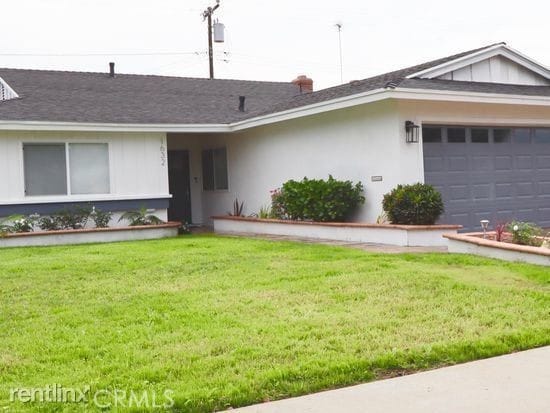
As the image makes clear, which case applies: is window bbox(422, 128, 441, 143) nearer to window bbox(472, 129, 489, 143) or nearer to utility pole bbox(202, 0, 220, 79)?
window bbox(472, 129, 489, 143)

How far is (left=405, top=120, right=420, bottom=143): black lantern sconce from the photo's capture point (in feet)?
41.3

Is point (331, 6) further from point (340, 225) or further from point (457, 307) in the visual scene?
point (457, 307)

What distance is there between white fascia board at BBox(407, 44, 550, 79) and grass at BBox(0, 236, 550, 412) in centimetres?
507

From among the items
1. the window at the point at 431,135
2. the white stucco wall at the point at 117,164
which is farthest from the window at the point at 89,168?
the window at the point at 431,135

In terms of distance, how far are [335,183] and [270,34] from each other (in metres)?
24.7

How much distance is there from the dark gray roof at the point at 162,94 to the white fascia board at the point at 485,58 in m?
0.17

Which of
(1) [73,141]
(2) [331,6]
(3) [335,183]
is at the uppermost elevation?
(2) [331,6]

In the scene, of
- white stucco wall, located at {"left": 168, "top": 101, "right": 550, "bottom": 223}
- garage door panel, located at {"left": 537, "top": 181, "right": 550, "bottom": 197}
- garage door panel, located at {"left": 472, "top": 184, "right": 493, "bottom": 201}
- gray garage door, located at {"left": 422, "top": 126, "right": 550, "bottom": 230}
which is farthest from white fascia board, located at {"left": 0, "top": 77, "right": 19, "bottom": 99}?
garage door panel, located at {"left": 537, "top": 181, "right": 550, "bottom": 197}

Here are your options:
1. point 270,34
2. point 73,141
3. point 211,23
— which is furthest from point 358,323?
point 270,34

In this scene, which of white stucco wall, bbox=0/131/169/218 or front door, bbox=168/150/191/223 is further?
front door, bbox=168/150/191/223

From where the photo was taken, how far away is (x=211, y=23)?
1291 inches

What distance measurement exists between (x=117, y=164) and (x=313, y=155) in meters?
4.59

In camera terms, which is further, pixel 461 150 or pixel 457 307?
pixel 461 150

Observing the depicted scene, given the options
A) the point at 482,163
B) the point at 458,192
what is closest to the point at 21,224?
the point at 458,192
